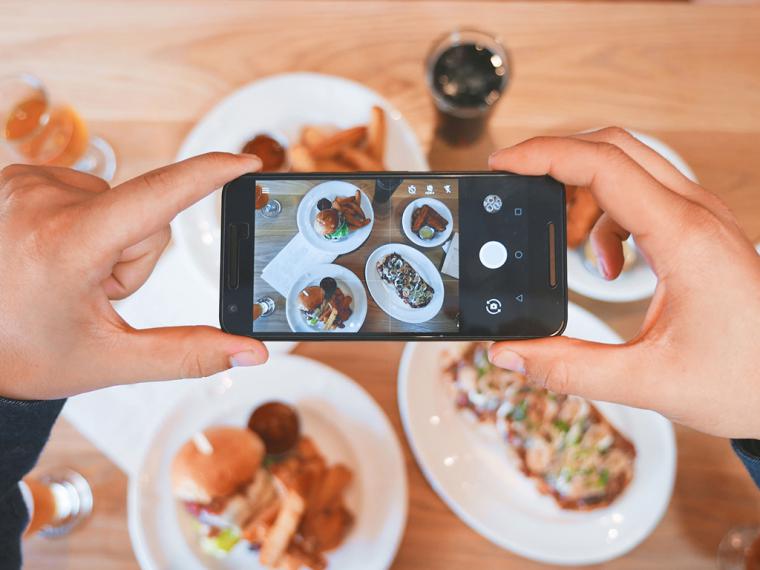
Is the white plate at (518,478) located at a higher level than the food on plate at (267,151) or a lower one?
lower

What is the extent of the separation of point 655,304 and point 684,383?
93 millimetres

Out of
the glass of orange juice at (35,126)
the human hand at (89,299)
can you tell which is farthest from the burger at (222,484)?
the glass of orange juice at (35,126)

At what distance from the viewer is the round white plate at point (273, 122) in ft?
3.56

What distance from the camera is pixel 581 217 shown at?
1038mm

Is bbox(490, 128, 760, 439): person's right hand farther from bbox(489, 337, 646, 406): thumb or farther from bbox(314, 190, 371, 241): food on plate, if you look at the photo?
bbox(314, 190, 371, 241): food on plate

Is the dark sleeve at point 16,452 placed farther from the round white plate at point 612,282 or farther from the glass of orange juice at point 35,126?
the round white plate at point 612,282

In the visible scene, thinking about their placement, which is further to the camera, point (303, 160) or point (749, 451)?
point (303, 160)

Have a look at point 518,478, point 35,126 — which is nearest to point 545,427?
point 518,478

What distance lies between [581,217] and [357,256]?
45cm

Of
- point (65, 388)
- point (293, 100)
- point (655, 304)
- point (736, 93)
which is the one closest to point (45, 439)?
point (65, 388)

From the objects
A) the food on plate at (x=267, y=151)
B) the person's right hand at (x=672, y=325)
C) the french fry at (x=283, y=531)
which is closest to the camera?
the person's right hand at (x=672, y=325)

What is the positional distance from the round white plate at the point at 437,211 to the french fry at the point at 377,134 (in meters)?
0.30

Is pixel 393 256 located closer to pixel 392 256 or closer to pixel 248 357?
pixel 392 256

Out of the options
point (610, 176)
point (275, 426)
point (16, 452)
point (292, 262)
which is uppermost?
point (610, 176)
